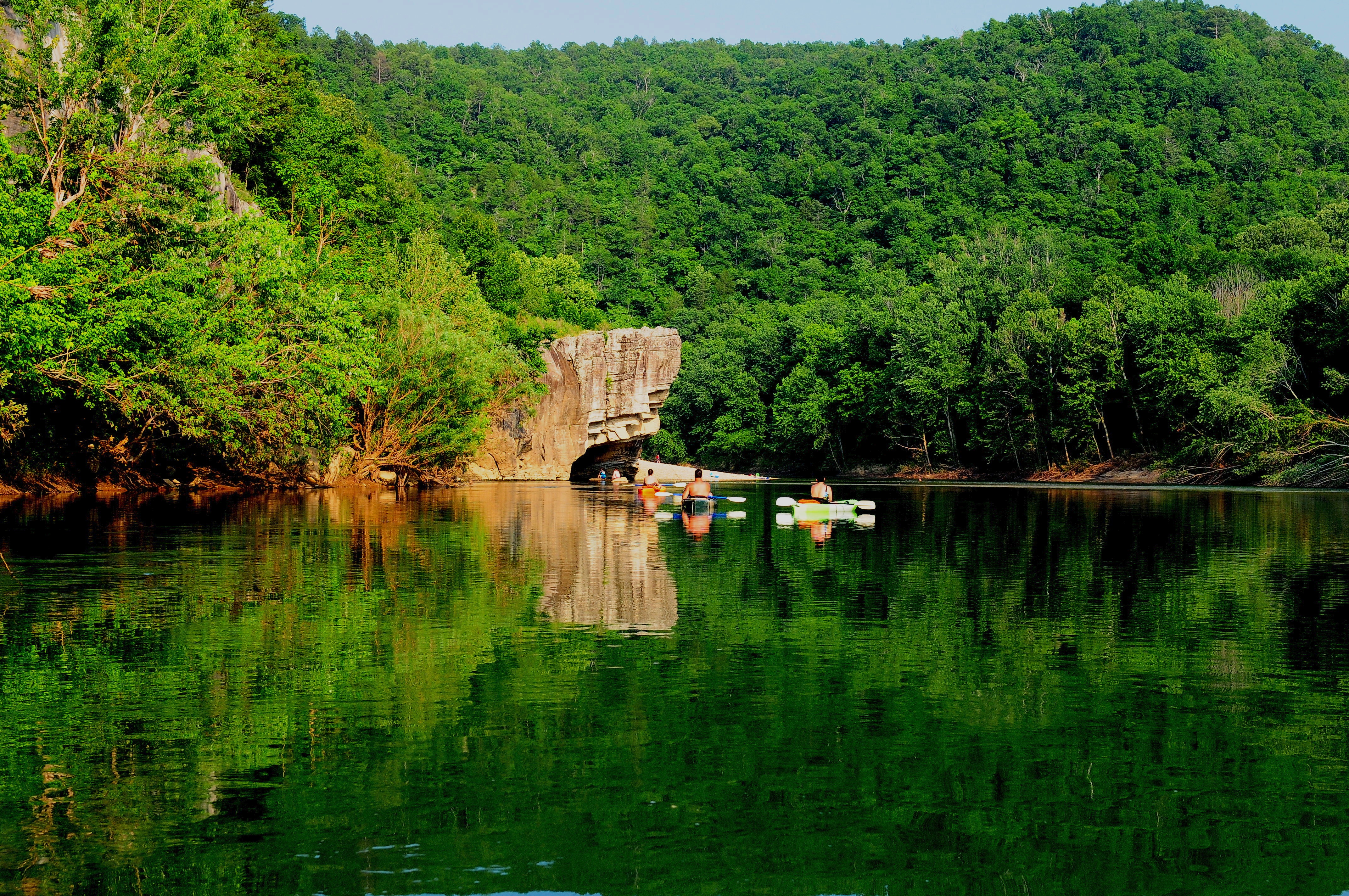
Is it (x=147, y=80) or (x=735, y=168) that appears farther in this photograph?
(x=735, y=168)

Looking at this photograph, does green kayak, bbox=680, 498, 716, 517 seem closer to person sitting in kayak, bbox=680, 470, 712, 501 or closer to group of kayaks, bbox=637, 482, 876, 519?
group of kayaks, bbox=637, 482, 876, 519

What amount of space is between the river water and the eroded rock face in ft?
170

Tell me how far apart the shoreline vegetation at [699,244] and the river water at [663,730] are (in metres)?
12.9

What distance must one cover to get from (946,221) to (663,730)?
13169cm

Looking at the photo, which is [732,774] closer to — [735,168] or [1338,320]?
[1338,320]

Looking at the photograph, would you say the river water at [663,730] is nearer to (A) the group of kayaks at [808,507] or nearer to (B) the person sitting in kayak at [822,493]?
(A) the group of kayaks at [808,507]

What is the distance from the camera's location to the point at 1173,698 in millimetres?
10336

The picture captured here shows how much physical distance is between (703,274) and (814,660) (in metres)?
126

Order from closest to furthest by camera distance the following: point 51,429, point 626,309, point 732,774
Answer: point 732,774
point 51,429
point 626,309

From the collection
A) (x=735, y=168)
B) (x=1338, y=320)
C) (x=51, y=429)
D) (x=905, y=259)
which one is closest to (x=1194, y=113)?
(x=905, y=259)

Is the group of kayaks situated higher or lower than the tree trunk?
lower

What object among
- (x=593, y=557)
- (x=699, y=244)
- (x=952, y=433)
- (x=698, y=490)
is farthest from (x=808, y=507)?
(x=699, y=244)

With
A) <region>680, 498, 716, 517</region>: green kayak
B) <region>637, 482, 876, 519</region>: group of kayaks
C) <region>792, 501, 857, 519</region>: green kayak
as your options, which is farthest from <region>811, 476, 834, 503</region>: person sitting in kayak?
<region>680, 498, 716, 517</region>: green kayak

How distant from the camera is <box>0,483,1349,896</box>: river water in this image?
636cm
